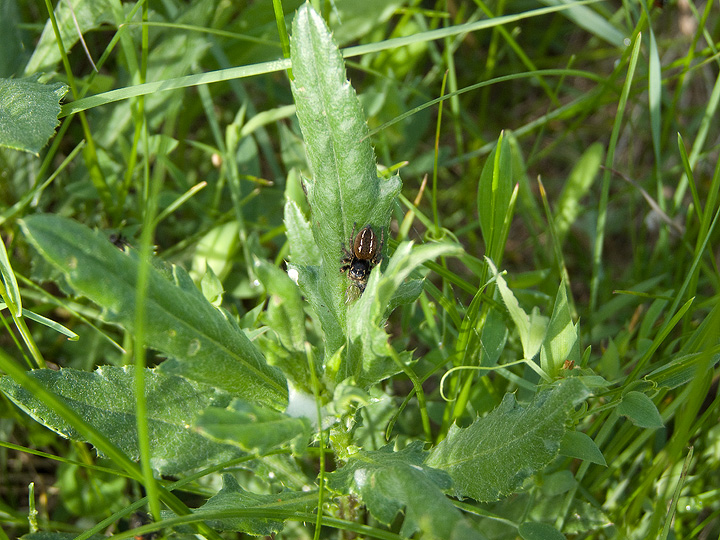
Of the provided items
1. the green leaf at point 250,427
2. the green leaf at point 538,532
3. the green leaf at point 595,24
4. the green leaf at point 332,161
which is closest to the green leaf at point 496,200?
the green leaf at point 332,161

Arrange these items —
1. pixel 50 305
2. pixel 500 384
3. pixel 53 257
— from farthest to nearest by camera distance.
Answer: pixel 50 305
pixel 500 384
pixel 53 257

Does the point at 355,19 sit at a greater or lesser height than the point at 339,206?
greater

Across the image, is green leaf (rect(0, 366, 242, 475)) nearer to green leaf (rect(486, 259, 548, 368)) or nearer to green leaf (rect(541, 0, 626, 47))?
green leaf (rect(486, 259, 548, 368))

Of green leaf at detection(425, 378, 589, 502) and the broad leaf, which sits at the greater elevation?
the broad leaf

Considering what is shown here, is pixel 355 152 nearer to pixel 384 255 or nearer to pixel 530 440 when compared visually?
pixel 384 255

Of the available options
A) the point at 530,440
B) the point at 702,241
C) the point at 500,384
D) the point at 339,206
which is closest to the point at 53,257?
the point at 339,206

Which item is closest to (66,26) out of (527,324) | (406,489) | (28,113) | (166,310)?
(28,113)

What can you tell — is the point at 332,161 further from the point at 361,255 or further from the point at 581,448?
the point at 581,448

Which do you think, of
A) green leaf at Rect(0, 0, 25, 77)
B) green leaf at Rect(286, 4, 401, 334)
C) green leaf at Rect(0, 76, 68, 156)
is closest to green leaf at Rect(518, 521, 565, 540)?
green leaf at Rect(286, 4, 401, 334)
